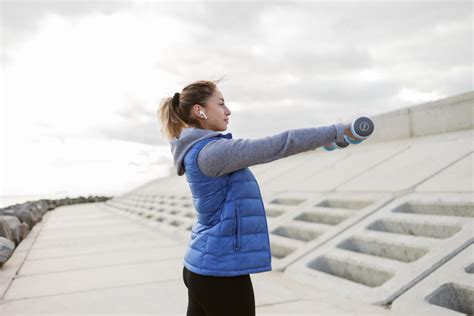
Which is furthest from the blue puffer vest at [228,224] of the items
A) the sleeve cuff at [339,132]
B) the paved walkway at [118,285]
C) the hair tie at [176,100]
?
the paved walkway at [118,285]

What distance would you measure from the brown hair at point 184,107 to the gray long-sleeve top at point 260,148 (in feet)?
0.81

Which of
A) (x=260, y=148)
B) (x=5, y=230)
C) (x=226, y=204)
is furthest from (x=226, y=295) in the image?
(x=5, y=230)

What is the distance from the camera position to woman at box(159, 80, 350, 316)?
174 cm

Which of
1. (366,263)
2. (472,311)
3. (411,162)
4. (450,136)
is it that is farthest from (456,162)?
(472,311)

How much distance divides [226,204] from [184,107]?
1.59 feet

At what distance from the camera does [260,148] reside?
1729mm

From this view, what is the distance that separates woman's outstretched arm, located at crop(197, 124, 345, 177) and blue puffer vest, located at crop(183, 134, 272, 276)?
106 millimetres

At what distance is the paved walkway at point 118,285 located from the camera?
3.52 m

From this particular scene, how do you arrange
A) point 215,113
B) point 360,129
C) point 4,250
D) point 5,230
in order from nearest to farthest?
point 360,129
point 215,113
point 4,250
point 5,230

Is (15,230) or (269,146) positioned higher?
(269,146)

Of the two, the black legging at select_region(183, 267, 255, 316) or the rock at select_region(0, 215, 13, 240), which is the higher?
the black legging at select_region(183, 267, 255, 316)

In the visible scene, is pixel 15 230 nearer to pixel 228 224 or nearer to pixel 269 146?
pixel 228 224

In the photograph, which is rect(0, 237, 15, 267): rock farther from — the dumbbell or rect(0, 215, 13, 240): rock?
the dumbbell

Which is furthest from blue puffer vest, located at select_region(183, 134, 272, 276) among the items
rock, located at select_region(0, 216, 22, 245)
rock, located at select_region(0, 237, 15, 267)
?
rock, located at select_region(0, 216, 22, 245)
